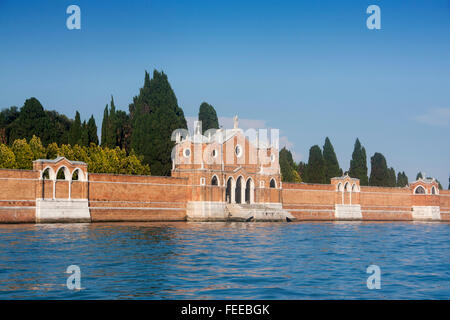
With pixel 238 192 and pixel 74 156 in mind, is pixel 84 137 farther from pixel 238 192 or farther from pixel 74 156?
pixel 238 192

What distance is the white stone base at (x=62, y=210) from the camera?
99.2ft

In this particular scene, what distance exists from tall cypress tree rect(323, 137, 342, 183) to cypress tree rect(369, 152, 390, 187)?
403 centimetres

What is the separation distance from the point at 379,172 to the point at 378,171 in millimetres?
142

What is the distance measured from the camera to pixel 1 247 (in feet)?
59.3

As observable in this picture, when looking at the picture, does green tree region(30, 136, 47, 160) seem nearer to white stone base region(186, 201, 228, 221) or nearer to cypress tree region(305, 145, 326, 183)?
white stone base region(186, 201, 228, 221)

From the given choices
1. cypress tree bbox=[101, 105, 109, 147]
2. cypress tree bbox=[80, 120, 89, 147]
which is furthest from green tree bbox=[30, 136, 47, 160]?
cypress tree bbox=[101, 105, 109, 147]

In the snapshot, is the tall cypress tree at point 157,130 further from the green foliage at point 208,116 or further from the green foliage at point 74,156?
the green foliage at point 208,116

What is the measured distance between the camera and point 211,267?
592 inches

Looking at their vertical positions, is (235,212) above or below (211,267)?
above

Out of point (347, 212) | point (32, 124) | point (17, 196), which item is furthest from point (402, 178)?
point (17, 196)

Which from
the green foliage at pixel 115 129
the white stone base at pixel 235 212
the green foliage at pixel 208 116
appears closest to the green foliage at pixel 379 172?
the green foliage at pixel 208 116

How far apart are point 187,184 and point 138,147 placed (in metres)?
7.47
